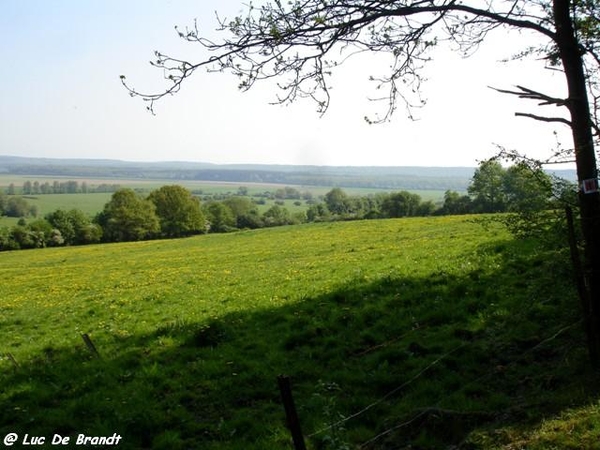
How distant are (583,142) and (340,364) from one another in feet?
18.0

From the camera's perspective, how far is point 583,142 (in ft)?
23.1

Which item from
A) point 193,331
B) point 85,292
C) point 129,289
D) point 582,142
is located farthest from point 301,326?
point 85,292

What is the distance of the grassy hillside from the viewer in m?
6.50

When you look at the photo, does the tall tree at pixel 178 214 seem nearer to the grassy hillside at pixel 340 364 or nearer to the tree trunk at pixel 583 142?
the grassy hillside at pixel 340 364

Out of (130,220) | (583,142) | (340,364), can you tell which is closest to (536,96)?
(583,142)

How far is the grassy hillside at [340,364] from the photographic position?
6500 millimetres

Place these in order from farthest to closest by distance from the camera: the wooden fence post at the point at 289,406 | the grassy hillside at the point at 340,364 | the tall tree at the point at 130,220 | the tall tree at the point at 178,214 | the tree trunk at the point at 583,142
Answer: the tall tree at the point at 178,214
the tall tree at the point at 130,220
the tree trunk at the point at 583,142
the grassy hillside at the point at 340,364
the wooden fence post at the point at 289,406

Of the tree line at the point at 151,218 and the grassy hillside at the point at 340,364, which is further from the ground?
the grassy hillside at the point at 340,364

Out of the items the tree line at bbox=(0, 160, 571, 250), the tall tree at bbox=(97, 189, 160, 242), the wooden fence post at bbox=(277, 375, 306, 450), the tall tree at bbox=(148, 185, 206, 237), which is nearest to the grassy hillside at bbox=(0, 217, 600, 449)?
the wooden fence post at bbox=(277, 375, 306, 450)

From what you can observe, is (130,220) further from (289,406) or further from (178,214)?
(289,406)

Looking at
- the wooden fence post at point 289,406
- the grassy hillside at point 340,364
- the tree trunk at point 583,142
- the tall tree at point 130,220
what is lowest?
the tall tree at point 130,220

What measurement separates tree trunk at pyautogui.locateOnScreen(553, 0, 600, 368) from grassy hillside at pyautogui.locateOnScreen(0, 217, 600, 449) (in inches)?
19.3

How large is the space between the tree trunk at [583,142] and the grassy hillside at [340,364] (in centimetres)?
49

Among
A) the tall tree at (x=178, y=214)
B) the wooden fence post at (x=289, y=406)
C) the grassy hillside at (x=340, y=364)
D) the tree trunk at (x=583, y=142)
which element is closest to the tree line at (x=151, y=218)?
the tall tree at (x=178, y=214)
